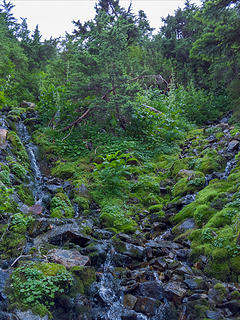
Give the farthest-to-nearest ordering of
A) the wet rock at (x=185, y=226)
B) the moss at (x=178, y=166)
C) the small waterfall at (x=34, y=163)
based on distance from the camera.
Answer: the moss at (x=178, y=166), the small waterfall at (x=34, y=163), the wet rock at (x=185, y=226)

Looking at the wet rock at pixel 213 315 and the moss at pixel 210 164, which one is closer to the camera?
the wet rock at pixel 213 315

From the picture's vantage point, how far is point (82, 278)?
427 centimetres

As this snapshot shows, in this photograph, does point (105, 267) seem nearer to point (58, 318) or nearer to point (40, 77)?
point (58, 318)

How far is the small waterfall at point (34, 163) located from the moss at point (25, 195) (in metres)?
0.18

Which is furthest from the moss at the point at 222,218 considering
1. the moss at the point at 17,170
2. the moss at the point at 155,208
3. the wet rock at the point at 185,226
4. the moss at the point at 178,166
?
the moss at the point at 17,170

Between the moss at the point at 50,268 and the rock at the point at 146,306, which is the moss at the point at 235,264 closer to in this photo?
the rock at the point at 146,306

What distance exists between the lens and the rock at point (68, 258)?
14.6 ft

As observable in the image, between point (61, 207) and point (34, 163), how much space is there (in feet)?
10.8

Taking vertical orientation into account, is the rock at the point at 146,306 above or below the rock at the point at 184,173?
below

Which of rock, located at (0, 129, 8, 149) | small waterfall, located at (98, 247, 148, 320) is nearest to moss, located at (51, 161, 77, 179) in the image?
rock, located at (0, 129, 8, 149)

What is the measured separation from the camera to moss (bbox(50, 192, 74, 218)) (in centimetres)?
651

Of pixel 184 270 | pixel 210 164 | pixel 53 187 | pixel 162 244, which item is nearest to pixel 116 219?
pixel 162 244

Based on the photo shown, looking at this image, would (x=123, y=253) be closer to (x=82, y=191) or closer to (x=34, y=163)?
(x=82, y=191)

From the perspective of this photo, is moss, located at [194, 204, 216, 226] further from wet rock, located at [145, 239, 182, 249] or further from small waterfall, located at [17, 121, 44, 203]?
small waterfall, located at [17, 121, 44, 203]
